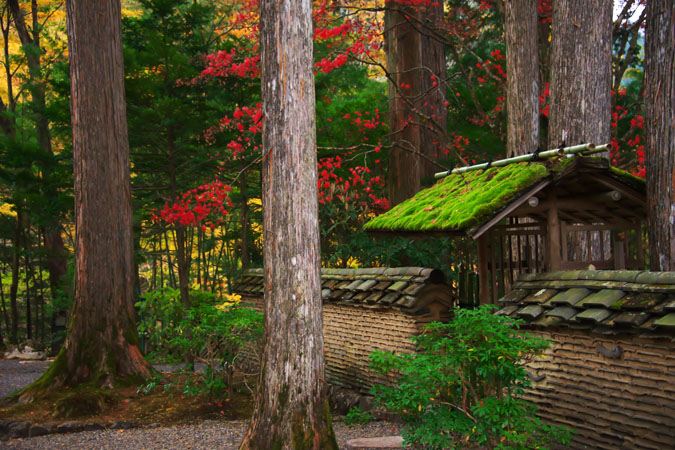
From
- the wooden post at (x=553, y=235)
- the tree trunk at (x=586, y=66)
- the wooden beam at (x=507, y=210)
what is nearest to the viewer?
the wooden beam at (x=507, y=210)

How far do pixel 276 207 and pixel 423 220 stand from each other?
2439 millimetres

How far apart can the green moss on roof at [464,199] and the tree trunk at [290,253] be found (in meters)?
1.77

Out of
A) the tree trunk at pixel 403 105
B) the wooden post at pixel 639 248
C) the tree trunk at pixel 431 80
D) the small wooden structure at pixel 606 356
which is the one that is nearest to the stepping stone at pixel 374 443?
the small wooden structure at pixel 606 356

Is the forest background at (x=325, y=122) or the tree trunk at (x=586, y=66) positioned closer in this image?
the tree trunk at (x=586, y=66)

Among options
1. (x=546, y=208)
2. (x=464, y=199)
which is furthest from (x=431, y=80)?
(x=546, y=208)

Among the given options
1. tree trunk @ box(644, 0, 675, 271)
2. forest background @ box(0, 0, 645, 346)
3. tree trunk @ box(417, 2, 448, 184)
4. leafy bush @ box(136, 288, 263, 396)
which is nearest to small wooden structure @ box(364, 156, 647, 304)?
tree trunk @ box(644, 0, 675, 271)

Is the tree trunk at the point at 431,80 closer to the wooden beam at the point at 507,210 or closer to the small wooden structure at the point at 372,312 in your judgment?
the small wooden structure at the point at 372,312

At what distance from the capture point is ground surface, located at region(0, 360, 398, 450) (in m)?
6.83

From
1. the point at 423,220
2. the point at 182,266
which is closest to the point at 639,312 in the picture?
the point at 423,220

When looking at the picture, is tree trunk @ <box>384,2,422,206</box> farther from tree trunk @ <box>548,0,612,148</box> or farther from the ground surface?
the ground surface

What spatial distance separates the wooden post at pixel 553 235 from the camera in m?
6.55

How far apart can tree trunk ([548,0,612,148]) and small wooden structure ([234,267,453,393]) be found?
316cm

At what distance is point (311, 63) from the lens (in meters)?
5.70

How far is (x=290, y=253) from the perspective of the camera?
5.48m
